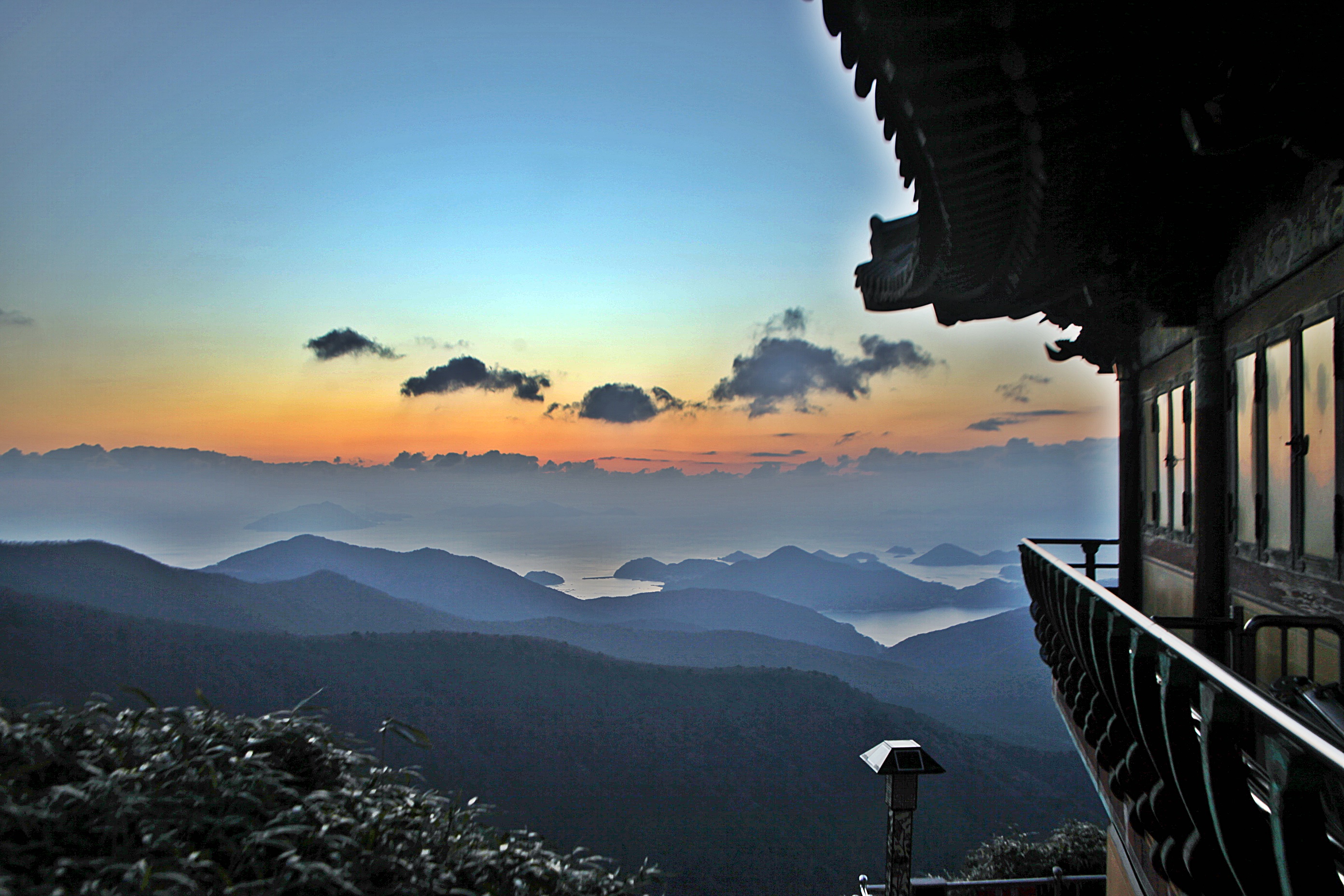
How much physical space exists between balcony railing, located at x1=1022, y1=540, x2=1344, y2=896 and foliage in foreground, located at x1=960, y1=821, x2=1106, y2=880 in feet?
47.6

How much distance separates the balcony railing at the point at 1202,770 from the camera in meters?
1.44

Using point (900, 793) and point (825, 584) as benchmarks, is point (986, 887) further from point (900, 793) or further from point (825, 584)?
point (825, 584)

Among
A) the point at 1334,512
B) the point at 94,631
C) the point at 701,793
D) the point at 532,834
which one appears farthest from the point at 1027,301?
the point at 94,631

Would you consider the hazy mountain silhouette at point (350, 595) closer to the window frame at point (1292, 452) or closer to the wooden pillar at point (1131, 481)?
the wooden pillar at point (1131, 481)

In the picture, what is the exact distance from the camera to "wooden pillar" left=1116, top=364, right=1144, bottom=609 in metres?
7.51

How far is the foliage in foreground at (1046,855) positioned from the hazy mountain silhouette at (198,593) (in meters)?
61.9

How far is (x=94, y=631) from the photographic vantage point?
5238cm

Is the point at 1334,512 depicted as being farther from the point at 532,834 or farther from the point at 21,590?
the point at 21,590

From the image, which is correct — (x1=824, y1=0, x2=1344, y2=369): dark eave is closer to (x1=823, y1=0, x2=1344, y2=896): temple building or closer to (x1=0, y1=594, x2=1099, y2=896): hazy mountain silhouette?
(x1=823, y1=0, x2=1344, y2=896): temple building

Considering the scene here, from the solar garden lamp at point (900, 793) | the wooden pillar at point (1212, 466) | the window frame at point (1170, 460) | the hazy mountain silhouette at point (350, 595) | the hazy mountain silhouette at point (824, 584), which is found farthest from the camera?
the hazy mountain silhouette at point (824, 584)

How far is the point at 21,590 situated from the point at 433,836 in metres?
73.5

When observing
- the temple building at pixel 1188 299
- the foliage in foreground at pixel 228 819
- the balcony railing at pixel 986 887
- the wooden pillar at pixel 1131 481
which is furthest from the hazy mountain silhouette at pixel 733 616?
the foliage in foreground at pixel 228 819

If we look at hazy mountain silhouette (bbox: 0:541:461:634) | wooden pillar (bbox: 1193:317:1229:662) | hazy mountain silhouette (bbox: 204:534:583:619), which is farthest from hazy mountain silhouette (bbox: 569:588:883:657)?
→ wooden pillar (bbox: 1193:317:1229:662)

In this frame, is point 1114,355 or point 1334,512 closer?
point 1334,512
